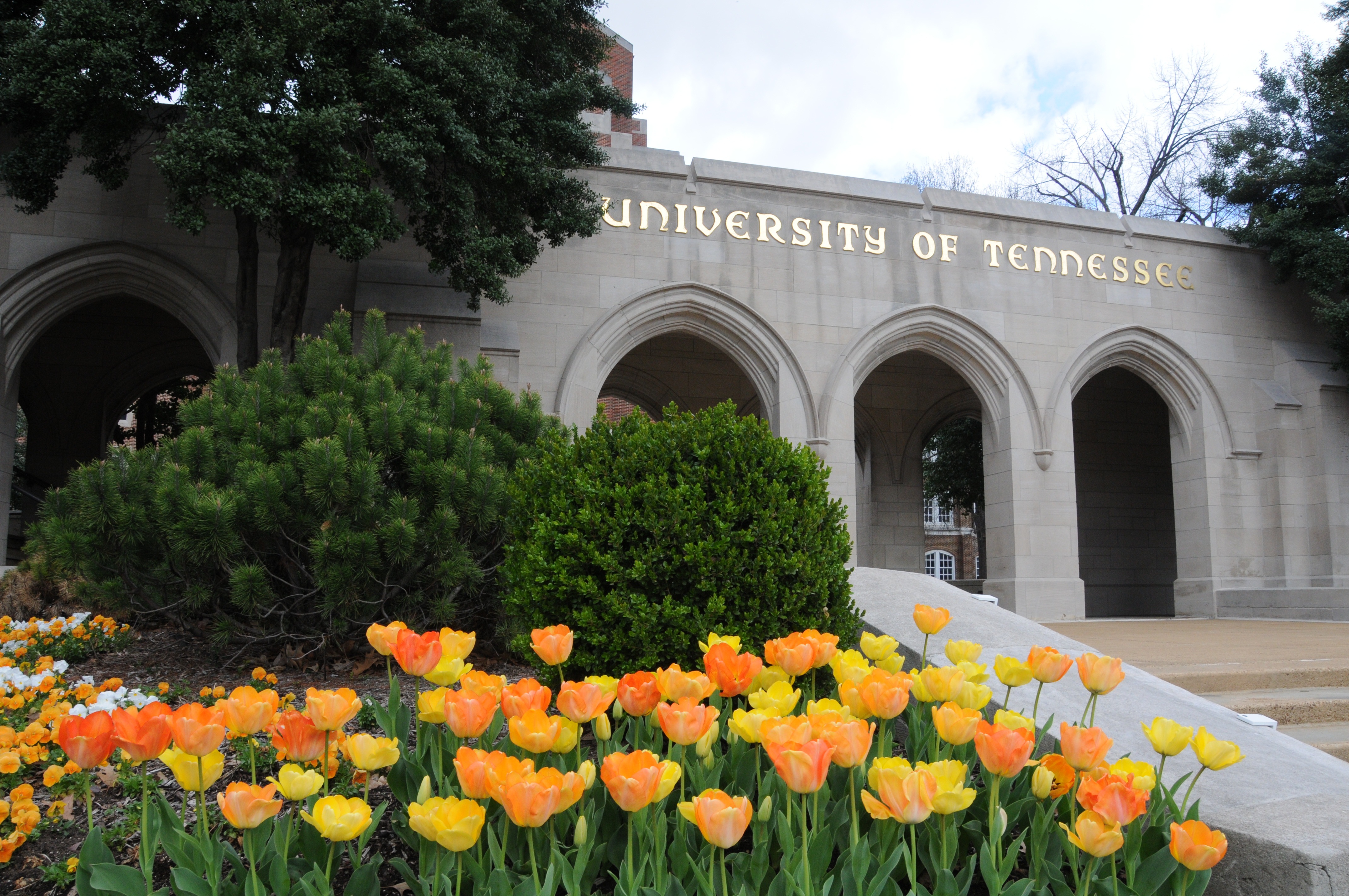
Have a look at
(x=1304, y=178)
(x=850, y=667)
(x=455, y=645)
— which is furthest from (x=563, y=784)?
(x=1304, y=178)

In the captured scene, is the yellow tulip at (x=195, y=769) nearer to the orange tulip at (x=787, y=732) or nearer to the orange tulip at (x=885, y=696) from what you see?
the orange tulip at (x=787, y=732)

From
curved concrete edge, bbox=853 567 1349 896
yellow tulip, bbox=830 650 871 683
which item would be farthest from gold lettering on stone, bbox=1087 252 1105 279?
yellow tulip, bbox=830 650 871 683

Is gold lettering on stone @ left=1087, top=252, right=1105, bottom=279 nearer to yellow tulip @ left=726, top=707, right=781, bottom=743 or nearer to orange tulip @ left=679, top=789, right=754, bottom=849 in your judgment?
yellow tulip @ left=726, top=707, right=781, bottom=743

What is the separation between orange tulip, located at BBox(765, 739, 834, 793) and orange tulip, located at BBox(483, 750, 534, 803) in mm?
447

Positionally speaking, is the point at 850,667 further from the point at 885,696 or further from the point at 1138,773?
the point at 1138,773

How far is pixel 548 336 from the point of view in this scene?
11102 millimetres

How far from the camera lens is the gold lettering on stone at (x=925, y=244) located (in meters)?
12.5

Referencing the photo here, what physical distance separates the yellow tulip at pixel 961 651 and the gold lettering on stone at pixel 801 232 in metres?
10.2

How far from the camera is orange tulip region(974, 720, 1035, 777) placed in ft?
5.53

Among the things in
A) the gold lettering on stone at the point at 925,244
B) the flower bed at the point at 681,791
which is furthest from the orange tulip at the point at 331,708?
the gold lettering on stone at the point at 925,244

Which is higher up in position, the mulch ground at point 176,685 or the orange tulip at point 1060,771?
the orange tulip at point 1060,771

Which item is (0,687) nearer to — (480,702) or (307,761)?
(307,761)

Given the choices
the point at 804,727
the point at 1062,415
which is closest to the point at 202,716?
the point at 804,727

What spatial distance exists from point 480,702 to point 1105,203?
93.6ft
